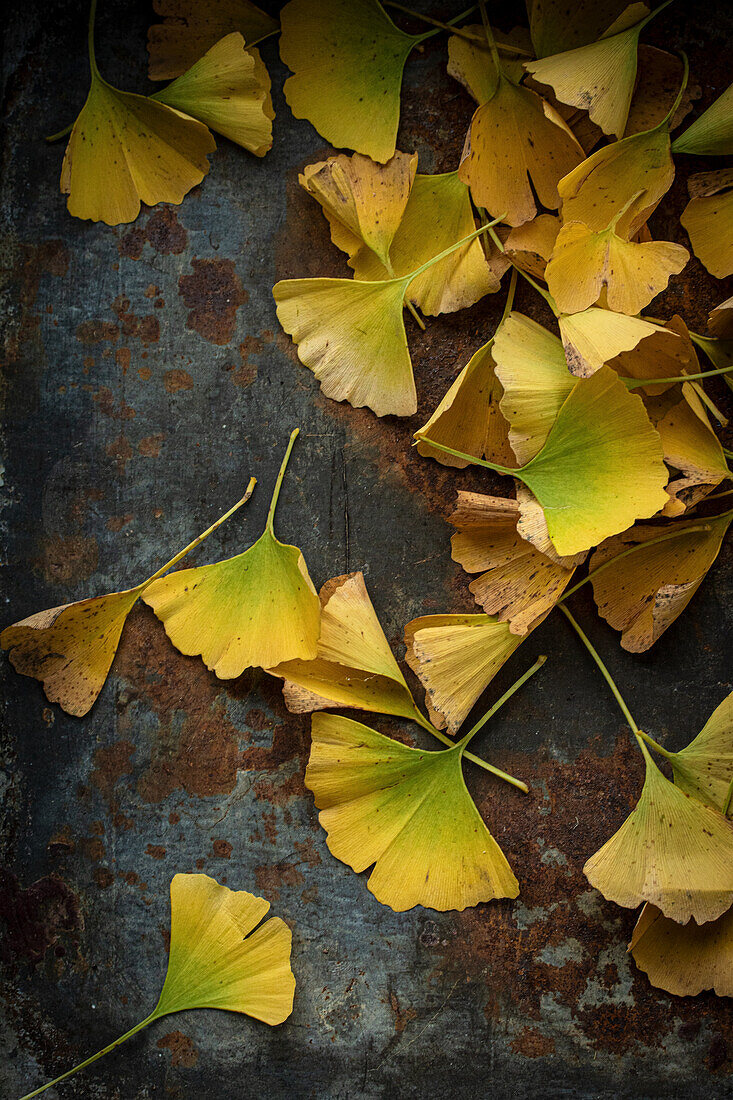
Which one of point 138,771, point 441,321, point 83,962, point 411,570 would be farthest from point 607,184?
point 83,962

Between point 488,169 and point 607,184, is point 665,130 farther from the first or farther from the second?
point 488,169

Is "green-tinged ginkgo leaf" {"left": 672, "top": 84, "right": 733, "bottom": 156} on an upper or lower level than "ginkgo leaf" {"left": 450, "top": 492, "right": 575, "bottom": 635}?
upper

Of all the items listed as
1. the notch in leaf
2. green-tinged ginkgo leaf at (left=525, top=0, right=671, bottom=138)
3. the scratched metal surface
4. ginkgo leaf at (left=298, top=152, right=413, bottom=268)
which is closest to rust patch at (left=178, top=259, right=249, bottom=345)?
the scratched metal surface

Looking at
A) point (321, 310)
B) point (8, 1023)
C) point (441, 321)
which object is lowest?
point (8, 1023)

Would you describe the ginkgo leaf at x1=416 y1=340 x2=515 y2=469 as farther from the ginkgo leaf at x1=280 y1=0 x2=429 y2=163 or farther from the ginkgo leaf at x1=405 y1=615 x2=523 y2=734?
the ginkgo leaf at x1=280 y1=0 x2=429 y2=163

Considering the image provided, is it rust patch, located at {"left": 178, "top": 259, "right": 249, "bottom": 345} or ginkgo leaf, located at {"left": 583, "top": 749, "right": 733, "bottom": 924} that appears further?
rust patch, located at {"left": 178, "top": 259, "right": 249, "bottom": 345}

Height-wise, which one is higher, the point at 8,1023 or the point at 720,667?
the point at 8,1023

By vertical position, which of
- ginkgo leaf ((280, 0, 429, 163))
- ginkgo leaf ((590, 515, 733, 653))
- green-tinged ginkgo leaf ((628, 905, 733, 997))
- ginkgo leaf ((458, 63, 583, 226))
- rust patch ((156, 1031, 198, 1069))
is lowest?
green-tinged ginkgo leaf ((628, 905, 733, 997))
